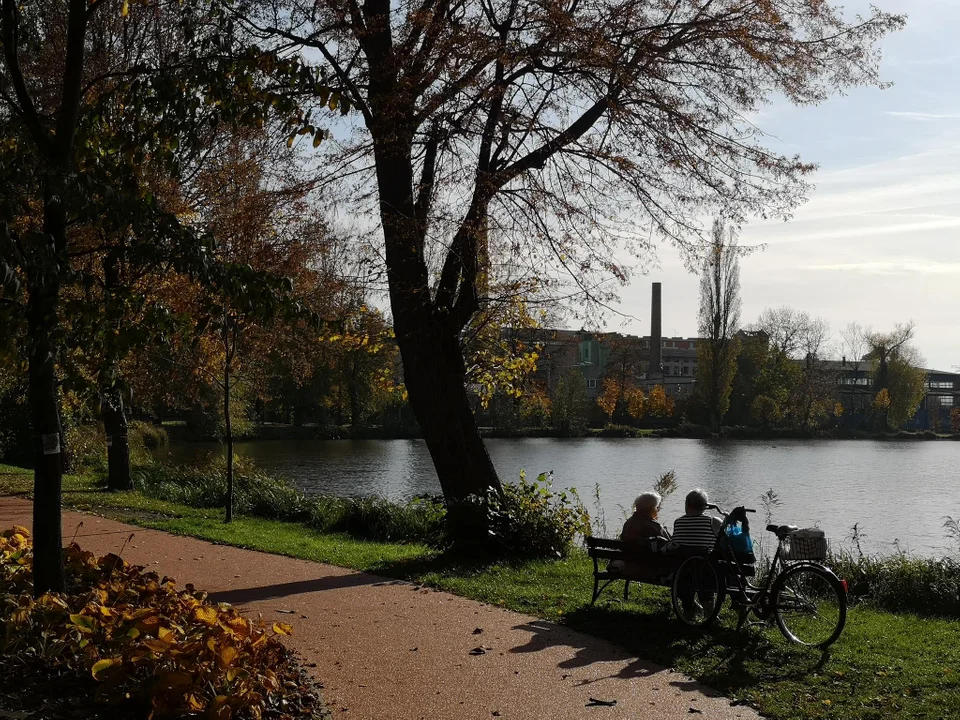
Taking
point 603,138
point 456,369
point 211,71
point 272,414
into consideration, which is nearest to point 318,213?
point 456,369

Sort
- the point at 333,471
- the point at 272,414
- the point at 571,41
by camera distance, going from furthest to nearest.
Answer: the point at 272,414
the point at 333,471
the point at 571,41

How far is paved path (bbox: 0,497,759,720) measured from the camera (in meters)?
5.40

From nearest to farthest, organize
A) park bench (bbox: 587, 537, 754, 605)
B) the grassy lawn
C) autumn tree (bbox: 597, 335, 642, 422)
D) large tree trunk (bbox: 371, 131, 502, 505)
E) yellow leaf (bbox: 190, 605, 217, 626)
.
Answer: yellow leaf (bbox: 190, 605, 217, 626) → the grassy lawn → park bench (bbox: 587, 537, 754, 605) → large tree trunk (bbox: 371, 131, 502, 505) → autumn tree (bbox: 597, 335, 642, 422)

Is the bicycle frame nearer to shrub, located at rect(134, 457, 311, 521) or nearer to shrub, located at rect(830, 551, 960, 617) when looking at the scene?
shrub, located at rect(830, 551, 960, 617)

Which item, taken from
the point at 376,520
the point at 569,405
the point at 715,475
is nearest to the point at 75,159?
the point at 376,520

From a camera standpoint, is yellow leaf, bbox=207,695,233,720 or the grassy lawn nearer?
yellow leaf, bbox=207,695,233,720

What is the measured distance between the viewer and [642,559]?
7992 millimetres

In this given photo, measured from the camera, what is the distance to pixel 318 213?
12.2 metres

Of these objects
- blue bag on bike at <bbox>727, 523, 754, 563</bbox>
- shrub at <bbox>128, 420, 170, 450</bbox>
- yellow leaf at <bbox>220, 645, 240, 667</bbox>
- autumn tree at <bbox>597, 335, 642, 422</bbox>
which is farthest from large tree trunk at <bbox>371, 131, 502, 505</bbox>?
autumn tree at <bbox>597, 335, 642, 422</bbox>

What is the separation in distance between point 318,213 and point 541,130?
324 centimetres

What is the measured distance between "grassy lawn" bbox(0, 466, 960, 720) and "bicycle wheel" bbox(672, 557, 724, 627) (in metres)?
0.15

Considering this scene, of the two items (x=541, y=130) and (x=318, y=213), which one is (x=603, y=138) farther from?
(x=318, y=213)

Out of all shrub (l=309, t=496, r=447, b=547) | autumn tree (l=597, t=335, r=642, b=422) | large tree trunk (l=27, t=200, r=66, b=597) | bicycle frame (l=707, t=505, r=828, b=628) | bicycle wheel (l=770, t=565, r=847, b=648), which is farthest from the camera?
autumn tree (l=597, t=335, r=642, b=422)

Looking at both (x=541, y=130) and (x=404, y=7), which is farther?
(x=404, y=7)
